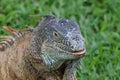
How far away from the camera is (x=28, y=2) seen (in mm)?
8008

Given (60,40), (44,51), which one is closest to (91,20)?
(44,51)

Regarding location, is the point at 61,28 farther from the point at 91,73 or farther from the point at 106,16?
the point at 106,16

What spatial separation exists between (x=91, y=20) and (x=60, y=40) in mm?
3152

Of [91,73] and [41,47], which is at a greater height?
[41,47]

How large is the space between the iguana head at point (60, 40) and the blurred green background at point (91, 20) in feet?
5.59

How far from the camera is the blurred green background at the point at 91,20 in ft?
22.3

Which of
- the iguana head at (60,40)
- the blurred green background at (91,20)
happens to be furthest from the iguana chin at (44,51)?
the blurred green background at (91,20)

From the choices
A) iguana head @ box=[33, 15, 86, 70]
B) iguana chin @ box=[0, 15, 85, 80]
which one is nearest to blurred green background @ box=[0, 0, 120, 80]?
iguana chin @ box=[0, 15, 85, 80]

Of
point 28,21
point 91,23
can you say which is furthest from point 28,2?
point 91,23

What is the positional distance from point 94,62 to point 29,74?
5.50 feet

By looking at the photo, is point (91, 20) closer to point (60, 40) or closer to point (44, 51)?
point (44, 51)

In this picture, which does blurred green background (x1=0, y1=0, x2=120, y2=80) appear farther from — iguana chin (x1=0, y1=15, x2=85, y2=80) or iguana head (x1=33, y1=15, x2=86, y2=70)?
iguana head (x1=33, y1=15, x2=86, y2=70)

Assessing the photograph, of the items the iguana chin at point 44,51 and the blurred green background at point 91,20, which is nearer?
the iguana chin at point 44,51

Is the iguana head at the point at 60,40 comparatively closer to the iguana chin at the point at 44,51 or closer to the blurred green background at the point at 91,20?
the iguana chin at the point at 44,51
